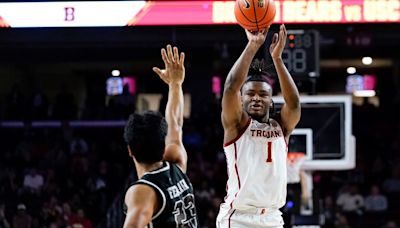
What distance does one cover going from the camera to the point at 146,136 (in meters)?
4.57

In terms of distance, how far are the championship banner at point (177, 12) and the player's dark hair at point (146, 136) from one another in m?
7.68

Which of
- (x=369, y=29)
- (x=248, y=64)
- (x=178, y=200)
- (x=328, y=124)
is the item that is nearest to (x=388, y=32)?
(x=369, y=29)

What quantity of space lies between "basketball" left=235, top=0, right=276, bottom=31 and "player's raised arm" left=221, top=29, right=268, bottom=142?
0.60 ft

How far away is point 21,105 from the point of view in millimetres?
19703

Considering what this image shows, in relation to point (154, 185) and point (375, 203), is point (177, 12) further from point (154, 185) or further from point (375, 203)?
point (154, 185)

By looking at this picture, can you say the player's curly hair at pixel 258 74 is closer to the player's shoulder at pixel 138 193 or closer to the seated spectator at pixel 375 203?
the player's shoulder at pixel 138 193

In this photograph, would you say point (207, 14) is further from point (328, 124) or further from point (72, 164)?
point (72, 164)

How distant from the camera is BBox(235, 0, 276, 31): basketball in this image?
19.5 feet

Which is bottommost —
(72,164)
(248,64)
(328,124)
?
(72,164)

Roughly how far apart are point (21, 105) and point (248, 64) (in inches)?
582

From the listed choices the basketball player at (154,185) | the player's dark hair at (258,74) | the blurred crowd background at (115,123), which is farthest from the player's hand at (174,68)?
the blurred crowd background at (115,123)

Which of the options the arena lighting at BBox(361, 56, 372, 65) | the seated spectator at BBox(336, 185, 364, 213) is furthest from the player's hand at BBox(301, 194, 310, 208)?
the arena lighting at BBox(361, 56, 372, 65)

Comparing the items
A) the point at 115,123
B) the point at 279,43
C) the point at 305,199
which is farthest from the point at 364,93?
the point at 279,43

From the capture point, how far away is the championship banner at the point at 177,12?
12.2 m
